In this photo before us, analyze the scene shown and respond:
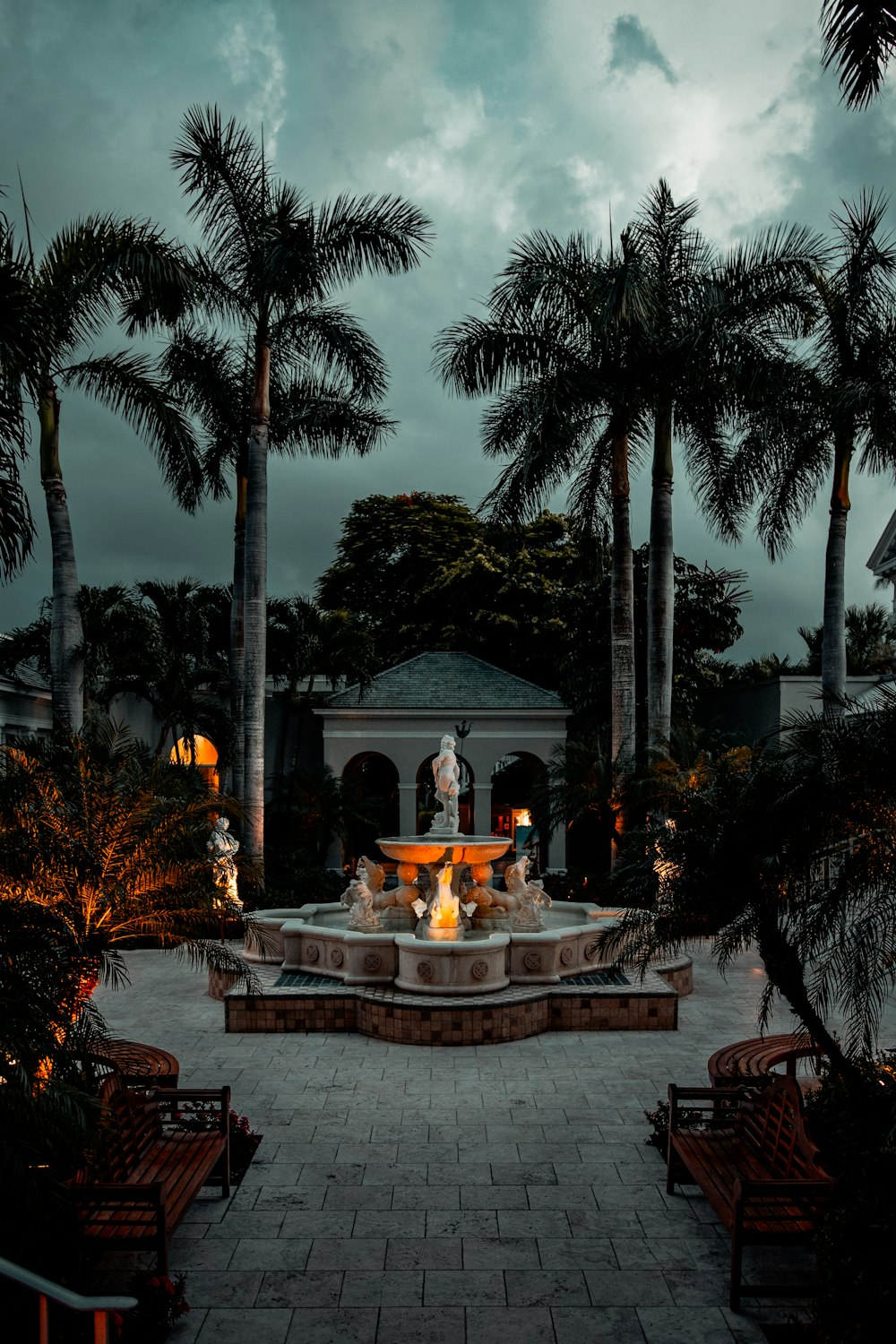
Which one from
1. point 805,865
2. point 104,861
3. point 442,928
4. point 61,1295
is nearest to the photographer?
point 61,1295

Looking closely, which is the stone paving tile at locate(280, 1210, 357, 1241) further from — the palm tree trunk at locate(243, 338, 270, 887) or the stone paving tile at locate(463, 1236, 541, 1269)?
the palm tree trunk at locate(243, 338, 270, 887)

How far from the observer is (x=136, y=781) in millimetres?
7770

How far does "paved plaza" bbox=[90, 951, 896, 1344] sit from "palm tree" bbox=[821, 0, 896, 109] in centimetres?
766

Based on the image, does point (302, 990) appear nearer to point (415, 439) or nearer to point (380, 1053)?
point (380, 1053)

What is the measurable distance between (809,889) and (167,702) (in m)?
15.0

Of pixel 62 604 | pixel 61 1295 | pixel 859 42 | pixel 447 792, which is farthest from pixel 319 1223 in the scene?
pixel 62 604

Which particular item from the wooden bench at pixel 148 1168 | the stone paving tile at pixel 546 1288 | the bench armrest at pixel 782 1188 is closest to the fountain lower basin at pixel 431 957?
the wooden bench at pixel 148 1168

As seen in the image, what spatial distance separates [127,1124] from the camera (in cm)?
628

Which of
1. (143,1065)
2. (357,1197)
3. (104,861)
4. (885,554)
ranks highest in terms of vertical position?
(885,554)

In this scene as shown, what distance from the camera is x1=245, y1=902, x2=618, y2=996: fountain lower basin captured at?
10.8 m

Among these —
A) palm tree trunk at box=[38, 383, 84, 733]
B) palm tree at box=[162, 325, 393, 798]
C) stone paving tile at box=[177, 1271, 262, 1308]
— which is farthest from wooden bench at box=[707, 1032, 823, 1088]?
palm tree at box=[162, 325, 393, 798]

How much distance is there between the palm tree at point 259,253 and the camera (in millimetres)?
16484

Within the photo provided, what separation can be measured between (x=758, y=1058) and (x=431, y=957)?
4011 mm

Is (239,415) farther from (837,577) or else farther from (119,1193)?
(119,1193)
